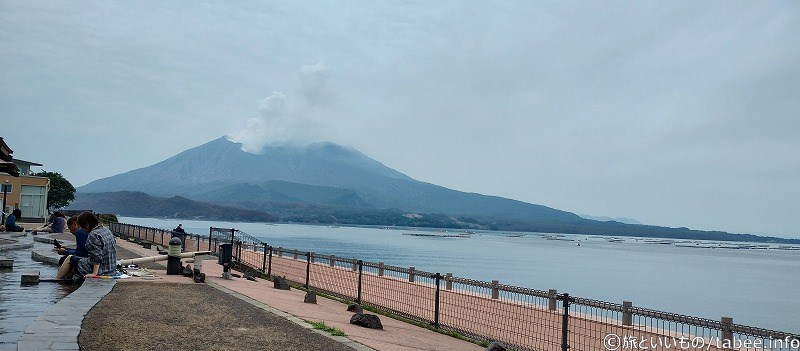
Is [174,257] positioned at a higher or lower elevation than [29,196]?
lower

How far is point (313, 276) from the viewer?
30609mm

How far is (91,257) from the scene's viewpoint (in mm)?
14055

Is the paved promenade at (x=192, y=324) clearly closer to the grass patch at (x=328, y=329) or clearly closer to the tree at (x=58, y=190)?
the grass patch at (x=328, y=329)

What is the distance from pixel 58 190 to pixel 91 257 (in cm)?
9451

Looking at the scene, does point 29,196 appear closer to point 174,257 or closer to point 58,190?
point 174,257

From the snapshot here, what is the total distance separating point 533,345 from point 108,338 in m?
10.1

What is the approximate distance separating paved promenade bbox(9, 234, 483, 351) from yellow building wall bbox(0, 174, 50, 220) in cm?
4458

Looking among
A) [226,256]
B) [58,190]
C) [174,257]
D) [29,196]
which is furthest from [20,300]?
[58,190]

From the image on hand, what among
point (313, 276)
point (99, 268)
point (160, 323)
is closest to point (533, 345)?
point (160, 323)

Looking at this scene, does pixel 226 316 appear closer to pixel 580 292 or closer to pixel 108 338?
pixel 108 338

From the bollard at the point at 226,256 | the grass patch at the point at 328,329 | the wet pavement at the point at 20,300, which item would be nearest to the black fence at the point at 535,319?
the bollard at the point at 226,256

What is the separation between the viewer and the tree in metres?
96.5

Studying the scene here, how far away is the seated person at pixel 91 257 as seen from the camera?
13867 millimetres

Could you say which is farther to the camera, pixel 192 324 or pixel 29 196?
pixel 29 196
